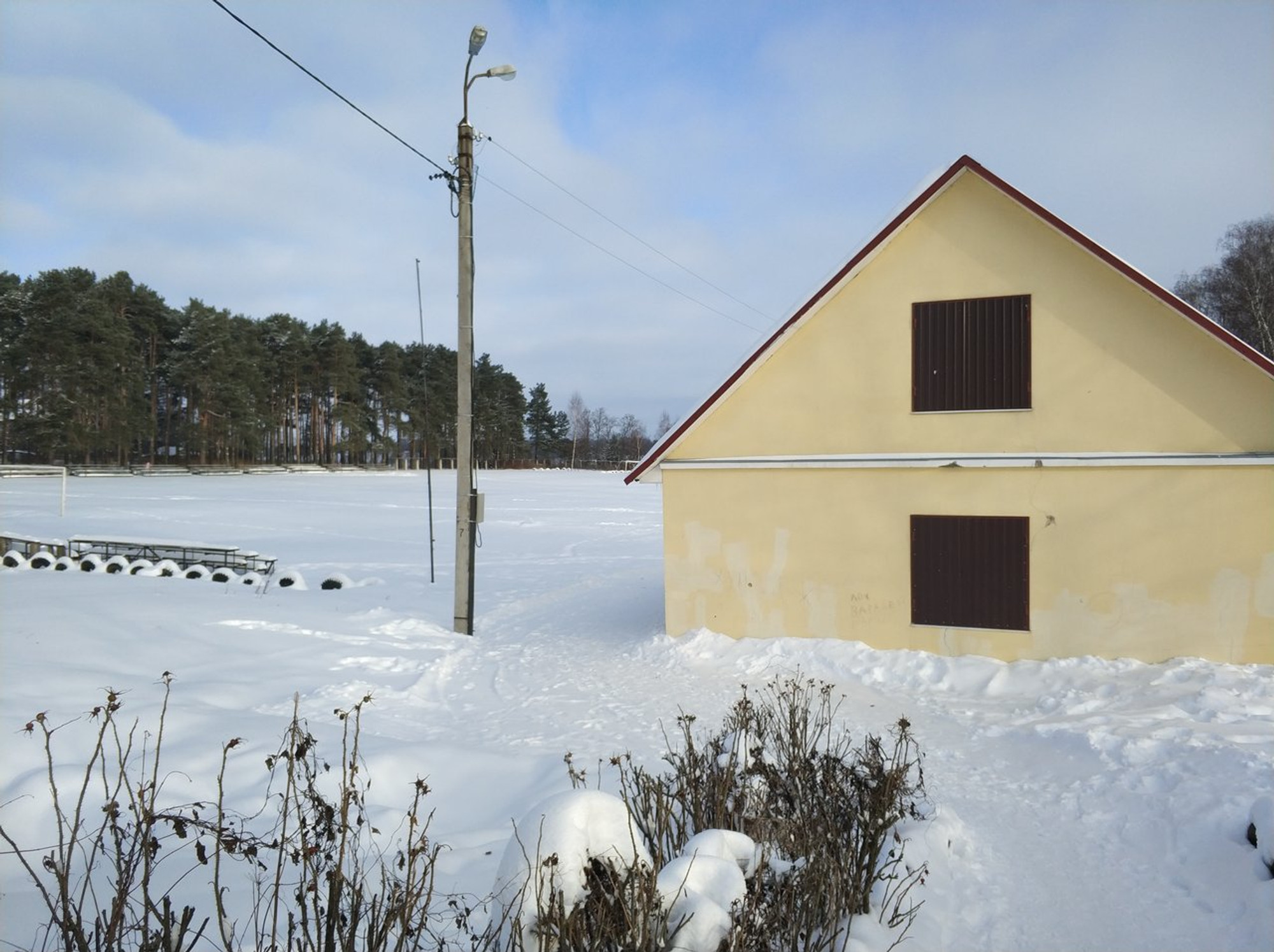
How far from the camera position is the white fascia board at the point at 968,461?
8180 millimetres

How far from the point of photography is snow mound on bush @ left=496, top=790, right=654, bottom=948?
96.9 inches

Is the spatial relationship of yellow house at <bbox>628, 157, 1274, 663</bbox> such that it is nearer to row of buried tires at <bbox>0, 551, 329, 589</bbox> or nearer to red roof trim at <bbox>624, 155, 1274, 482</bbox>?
red roof trim at <bbox>624, 155, 1274, 482</bbox>

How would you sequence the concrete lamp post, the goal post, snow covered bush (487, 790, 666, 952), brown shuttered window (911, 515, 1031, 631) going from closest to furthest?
snow covered bush (487, 790, 666, 952)
brown shuttered window (911, 515, 1031, 631)
the concrete lamp post
the goal post

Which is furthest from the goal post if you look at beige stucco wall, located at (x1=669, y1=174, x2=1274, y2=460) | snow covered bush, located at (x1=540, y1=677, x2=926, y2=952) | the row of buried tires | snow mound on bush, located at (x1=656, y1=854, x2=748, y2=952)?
snow mound on bush, located at (x1=656, y1=854, x2=748, y2=952)

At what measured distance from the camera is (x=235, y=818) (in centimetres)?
450

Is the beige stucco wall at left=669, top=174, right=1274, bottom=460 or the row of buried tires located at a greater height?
the beige stucco wall at left=669, top=174, right=1274, bottom=460

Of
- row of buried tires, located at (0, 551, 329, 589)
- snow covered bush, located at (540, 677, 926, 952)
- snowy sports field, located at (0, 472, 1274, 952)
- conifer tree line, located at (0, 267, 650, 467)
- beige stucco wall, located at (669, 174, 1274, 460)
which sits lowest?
snowy sports field, located at (0, 472, 1274, 952)

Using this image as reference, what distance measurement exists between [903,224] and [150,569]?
15423 millimetres

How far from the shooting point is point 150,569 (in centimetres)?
1487

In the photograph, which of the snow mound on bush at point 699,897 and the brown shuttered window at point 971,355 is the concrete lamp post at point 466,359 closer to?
the brown shuttered window at point 971,355

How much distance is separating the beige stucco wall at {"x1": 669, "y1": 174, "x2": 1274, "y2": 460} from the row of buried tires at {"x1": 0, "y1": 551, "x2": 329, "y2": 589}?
9147 mm

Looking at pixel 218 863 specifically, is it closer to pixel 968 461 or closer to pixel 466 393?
pixel 968 461

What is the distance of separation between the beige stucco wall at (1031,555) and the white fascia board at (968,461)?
10cm

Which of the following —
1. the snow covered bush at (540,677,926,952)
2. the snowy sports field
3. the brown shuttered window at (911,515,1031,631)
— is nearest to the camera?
the snow covered bush at (540,677,926,952)
